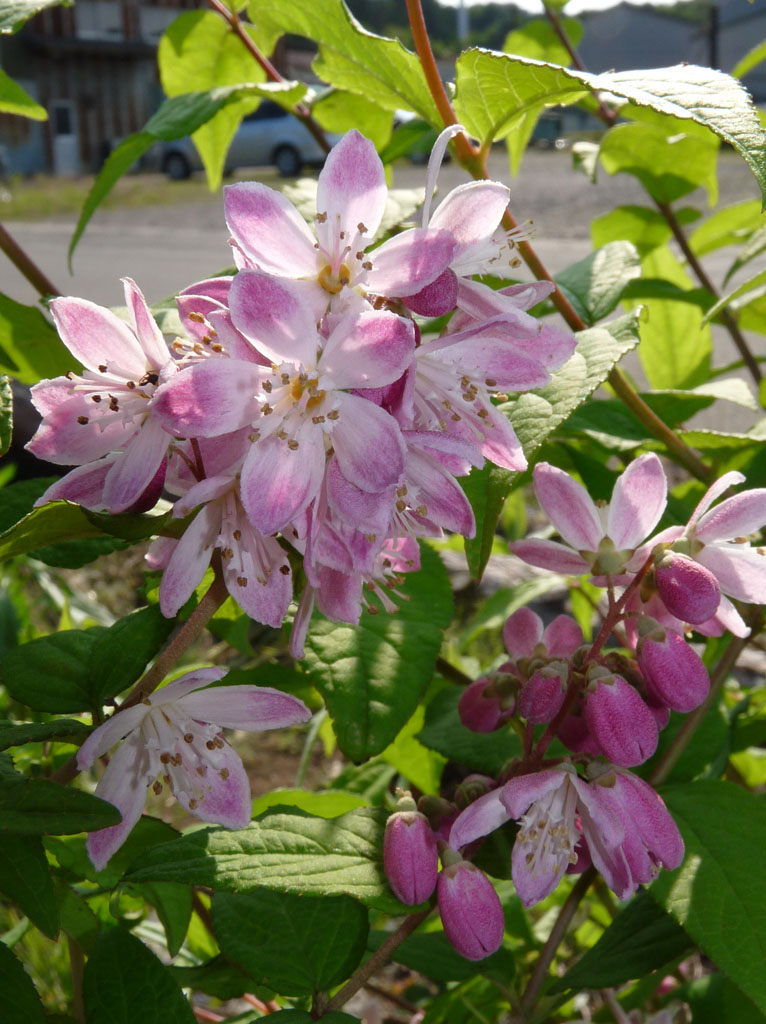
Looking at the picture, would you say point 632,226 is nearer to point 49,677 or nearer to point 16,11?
point 16,11

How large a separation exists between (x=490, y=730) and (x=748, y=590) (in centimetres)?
24

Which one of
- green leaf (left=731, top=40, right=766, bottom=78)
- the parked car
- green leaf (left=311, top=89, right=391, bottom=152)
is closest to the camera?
green leaf (left=311, top=89, right=391, bottom=152)

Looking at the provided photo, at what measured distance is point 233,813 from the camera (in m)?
0.80

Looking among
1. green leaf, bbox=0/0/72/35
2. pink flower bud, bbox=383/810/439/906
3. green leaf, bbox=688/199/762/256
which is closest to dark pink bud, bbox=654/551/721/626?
pink flower bud, bbox=383/810/439/906

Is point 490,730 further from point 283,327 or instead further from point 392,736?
point 283,327

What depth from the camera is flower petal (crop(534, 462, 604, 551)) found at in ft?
2.69

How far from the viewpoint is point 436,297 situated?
64 centimetres

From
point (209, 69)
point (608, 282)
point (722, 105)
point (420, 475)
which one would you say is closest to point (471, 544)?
point (420, 475)

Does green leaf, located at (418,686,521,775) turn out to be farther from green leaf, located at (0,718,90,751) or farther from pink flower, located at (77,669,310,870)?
green leaf, located at (0,718,90,751)

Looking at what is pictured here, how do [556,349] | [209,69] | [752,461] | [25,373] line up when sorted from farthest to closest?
[209,69] < [752,461] < [25,373] < [556,349]

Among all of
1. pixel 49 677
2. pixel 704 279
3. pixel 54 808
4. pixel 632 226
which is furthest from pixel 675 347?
pixel 54 808

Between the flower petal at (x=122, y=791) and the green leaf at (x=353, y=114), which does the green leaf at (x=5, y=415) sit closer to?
the flower petal at (x=122, y=791)

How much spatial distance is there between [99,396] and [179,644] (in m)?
0.17

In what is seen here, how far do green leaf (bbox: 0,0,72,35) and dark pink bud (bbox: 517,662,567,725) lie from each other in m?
0.69
